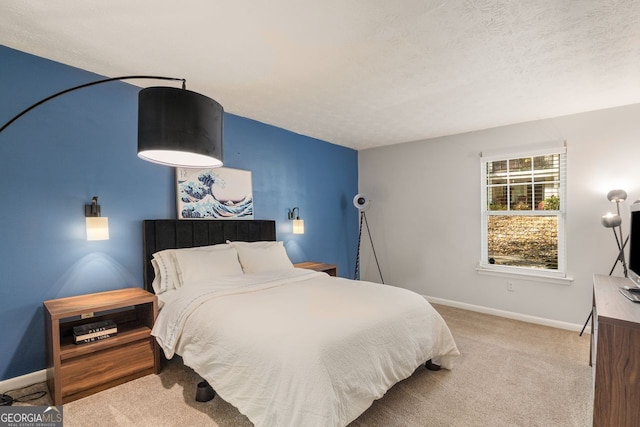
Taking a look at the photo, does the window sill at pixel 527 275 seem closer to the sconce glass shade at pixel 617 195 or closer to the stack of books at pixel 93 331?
the sconce glass shade at pixel 617 195

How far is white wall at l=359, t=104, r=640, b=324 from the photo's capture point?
10.9 ft

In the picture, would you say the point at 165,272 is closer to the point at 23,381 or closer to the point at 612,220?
the point at 23,381

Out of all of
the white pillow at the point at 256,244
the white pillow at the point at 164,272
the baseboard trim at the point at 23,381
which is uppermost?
the white pillow at the point at 256,244

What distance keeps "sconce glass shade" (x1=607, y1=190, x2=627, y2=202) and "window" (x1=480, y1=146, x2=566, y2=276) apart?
1.68 ft

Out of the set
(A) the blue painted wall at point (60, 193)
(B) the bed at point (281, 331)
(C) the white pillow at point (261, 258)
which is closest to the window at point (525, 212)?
(B) the bed at point (281, 331)

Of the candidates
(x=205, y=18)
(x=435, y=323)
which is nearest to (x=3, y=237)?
(x=205, y=18)

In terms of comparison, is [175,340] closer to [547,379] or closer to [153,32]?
[153,32]

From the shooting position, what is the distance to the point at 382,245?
521 cm

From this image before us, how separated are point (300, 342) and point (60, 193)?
231 cm

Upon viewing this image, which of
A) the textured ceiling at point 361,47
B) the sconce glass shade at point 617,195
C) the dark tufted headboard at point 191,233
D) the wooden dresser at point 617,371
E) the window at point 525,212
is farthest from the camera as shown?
the window at point 525,212

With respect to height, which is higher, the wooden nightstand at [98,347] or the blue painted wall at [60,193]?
the blue painted wall at [60,193]

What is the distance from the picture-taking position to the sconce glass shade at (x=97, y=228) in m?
2.47

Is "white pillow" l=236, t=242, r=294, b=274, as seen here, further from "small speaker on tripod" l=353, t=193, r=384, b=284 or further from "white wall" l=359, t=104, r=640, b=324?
"white wall" l=359, t=104, r=640, b=324

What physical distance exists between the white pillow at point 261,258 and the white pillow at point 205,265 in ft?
0.33
